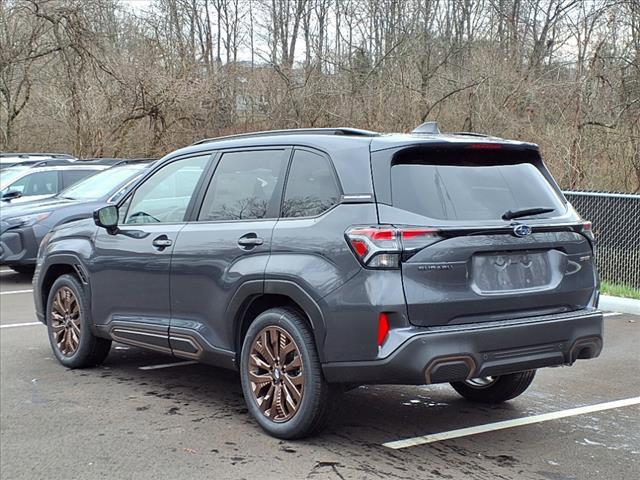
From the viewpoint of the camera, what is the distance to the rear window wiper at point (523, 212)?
5.02m

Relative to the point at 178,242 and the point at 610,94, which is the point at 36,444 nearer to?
the point at 178,242

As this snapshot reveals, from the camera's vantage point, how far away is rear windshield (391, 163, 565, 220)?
4832 mm

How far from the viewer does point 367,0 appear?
29844 millimetres

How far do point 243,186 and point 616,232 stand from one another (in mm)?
6477

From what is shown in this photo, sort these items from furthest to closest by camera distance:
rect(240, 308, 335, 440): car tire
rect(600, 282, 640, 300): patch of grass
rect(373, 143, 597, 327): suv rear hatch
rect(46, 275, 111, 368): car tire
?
1. rect(600, 282, 640, 300): patch of grass
2. rect(46, 275, 111, 368): car tire
3. rect(240, 308, 335, 440): car tire
4. rect(373, 143, 597, 327): suv rear hatch

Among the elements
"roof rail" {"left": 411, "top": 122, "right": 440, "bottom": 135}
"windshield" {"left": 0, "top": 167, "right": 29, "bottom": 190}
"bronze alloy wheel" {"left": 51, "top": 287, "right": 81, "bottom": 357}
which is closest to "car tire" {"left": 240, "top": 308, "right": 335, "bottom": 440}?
"roof rail" {"left": 411, "top": 122, "right": 440, "bottom": 135}

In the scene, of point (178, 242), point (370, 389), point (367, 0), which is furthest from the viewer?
point (367, 0)

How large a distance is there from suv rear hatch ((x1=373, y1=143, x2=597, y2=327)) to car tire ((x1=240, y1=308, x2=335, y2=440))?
73 cm

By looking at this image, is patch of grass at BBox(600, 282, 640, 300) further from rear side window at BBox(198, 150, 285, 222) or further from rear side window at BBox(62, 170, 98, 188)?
rear side window at BBox(62, 170, 98, 188)

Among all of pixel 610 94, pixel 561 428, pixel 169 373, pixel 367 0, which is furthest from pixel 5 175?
pixel 367 0

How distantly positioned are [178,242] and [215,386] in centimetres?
129

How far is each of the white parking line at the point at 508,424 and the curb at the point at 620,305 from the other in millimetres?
3640

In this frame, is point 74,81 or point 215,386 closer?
point 215,386

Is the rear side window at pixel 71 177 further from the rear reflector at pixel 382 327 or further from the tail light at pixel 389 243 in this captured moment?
the rear reflector at pixel 382 327
